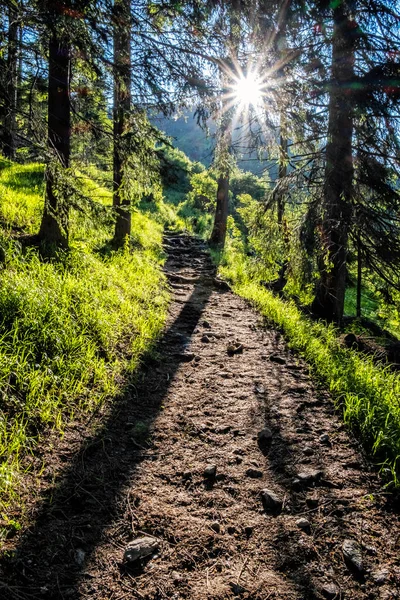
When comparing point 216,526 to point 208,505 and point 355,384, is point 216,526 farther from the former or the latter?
point 355,384

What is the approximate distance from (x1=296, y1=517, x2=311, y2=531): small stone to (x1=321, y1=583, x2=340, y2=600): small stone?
37 centimetres

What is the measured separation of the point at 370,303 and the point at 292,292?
9183mm

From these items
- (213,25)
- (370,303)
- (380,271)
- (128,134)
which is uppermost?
(213,25)

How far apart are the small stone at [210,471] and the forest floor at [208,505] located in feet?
0.04

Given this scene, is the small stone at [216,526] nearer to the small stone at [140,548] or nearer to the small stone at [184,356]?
the small stone at [140,548]

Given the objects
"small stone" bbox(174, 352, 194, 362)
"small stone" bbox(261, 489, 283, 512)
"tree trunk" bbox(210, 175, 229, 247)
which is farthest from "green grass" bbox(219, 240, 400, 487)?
"tree trunk" bbox(210, 175, 229, 247)

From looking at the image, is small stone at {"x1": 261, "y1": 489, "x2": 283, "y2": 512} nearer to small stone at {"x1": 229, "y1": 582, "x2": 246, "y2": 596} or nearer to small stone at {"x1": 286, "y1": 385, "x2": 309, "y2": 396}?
small stone at {"x1": 229, "y1": 582, "x2": 246, "y2": 596}

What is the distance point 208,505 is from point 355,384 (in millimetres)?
2377

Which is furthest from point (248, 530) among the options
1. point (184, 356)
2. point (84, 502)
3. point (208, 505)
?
point (184, 356)

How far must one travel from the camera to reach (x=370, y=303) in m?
16.8

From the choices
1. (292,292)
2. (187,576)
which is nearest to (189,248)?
(292,292)

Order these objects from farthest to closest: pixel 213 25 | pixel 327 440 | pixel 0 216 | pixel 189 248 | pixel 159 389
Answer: pixel 189 248
pixel 0 216
pixel 213 25
pixel 159 389
pixel 327 440

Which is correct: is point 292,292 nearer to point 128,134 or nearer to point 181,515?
point 128,134

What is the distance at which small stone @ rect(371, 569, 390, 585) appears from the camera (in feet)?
6.50
